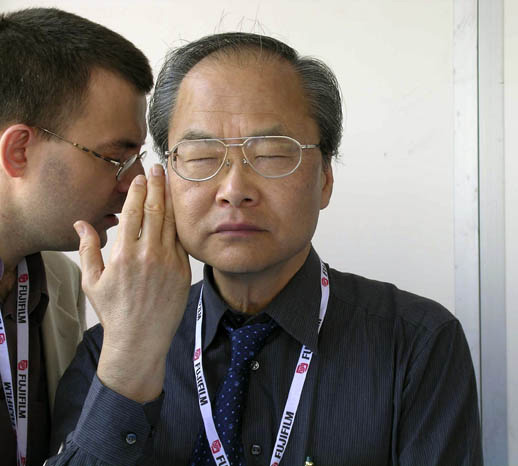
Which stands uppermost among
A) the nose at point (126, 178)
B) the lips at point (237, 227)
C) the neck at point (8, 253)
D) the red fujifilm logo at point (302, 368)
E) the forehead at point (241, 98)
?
the forehead at point (241, 98)

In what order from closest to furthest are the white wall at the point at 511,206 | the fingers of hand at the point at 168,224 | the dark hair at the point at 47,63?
the fingers of hand at the point at 168,224 → the dark hair at the point at 47,63 → the white wall at the point at 511,206

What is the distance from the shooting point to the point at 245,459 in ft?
4.37

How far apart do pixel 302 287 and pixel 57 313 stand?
102 cm

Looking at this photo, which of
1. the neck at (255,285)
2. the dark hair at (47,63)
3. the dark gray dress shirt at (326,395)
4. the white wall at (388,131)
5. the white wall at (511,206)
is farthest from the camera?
the white wall at (388,131)

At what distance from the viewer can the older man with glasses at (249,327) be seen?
1285 millimetres

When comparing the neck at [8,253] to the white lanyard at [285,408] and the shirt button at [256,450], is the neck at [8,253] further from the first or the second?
the shirt button at [256,450]

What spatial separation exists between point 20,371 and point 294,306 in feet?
2.97

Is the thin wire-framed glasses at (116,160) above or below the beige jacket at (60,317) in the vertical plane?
above

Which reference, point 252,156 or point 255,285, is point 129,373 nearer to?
point 255,285

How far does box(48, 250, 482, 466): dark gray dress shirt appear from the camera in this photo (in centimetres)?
126

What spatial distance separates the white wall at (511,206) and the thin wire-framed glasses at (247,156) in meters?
1.34

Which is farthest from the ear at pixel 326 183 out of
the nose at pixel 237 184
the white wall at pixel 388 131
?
the white wall at pixel 388 131

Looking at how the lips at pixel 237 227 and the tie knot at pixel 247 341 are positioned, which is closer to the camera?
the lips at pixel 237 227

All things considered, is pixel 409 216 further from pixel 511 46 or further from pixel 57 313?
pixel 57 313
